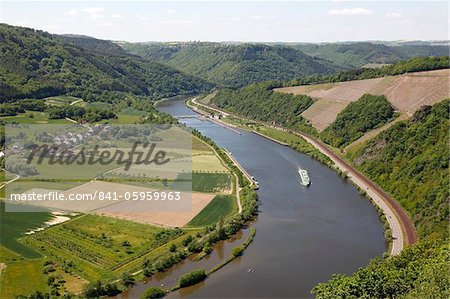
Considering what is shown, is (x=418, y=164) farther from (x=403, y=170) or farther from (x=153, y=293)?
(x=153, y=293)

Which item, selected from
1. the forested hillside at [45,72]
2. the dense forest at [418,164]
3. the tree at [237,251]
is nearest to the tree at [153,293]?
the tree at [237,251]

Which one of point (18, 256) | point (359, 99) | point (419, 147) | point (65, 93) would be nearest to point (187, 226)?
point (18, 256)

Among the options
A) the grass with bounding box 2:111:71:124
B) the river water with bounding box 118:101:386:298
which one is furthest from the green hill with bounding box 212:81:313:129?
the grass with bounding box 2:111:71:124

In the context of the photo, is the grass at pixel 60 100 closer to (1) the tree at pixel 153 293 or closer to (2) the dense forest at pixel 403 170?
(2) the dense forest at pixel 403 170

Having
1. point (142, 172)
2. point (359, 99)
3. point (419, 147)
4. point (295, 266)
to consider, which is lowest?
point (295, 266)

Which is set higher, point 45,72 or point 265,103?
point 45,72

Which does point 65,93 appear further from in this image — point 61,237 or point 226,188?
point 61,237

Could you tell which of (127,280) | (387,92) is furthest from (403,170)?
(127,280)
